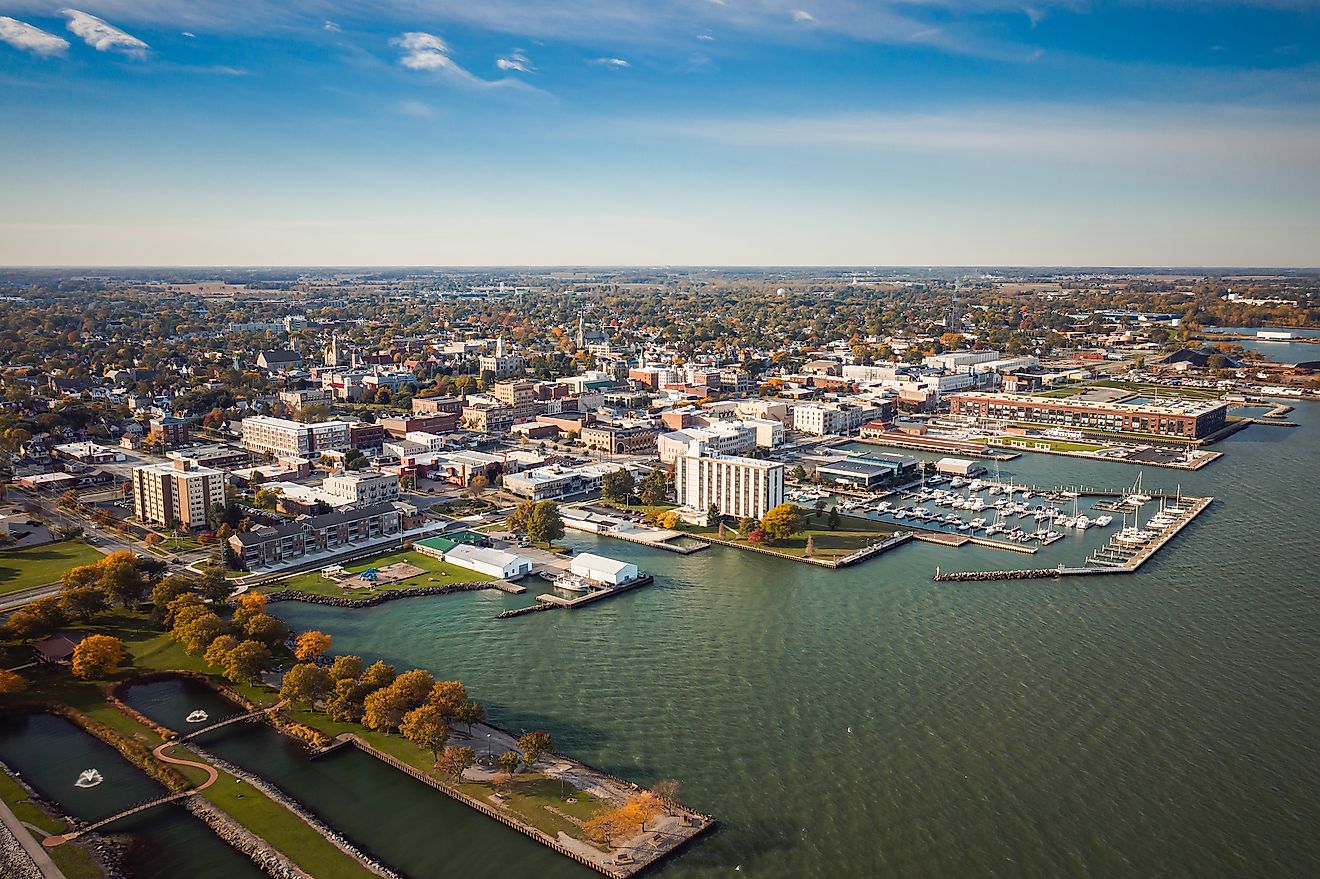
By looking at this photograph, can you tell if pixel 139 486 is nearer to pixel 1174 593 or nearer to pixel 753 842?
pixel 753 842

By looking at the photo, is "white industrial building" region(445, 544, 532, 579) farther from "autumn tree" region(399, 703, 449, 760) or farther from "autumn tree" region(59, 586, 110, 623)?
"autumn tree" region(399, 703, 449, 760)

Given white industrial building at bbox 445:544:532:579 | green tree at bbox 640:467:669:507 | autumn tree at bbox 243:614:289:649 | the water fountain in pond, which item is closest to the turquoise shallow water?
white industrial building at bbox 445:544:532:579

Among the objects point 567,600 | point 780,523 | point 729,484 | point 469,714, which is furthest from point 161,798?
point 729,484

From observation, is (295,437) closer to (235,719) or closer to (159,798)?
(235,719)

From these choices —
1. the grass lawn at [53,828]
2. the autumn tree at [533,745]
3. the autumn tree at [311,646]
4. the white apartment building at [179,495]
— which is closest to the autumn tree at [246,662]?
the autumn tree at [311,646]

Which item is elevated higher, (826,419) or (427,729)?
(826,419)

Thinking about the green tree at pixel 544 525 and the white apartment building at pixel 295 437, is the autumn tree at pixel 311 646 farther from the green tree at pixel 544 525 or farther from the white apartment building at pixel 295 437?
the white apartment building at pixel 295 437
